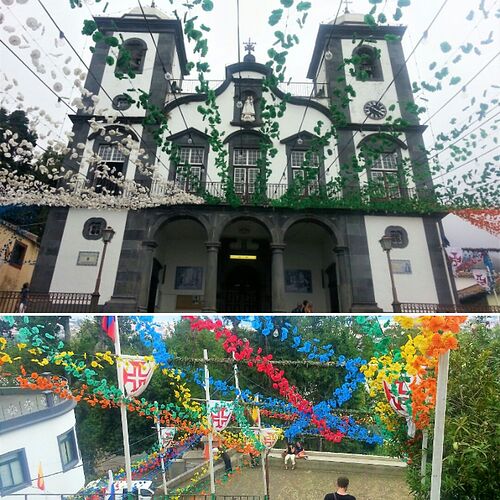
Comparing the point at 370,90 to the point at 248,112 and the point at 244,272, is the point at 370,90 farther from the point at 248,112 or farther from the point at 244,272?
the point at 244,272

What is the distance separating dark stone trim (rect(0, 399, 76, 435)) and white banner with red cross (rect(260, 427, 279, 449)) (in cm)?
152

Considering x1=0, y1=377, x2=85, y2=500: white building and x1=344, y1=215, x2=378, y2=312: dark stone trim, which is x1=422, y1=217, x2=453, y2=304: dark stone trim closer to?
x1=344, y1=215, x2=378, y2=312: dark stone trim

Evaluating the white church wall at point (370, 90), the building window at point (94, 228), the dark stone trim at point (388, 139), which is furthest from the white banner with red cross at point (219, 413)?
the white church wall at point (370, 90)

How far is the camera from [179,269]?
Answer: 11.8 meters

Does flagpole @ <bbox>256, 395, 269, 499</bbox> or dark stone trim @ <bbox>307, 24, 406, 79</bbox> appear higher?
dark stone trim @ <bbox>307, 24, 406, 79</bbox>

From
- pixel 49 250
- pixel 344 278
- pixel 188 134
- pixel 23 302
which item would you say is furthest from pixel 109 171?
pixel 344 278

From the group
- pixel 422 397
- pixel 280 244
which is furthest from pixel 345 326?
pixel 280 244

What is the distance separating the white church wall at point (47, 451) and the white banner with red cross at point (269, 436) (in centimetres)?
139

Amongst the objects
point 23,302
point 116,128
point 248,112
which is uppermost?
point 248,112

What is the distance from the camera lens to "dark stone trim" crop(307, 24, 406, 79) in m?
10.6

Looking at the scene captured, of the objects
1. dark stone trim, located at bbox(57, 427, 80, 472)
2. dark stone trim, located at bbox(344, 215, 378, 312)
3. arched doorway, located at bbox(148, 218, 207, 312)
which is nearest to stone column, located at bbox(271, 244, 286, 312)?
dark stone trim, located at bbox(344, 215, 378, 312)

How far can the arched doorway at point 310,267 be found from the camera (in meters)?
11.2

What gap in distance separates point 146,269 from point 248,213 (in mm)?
3194

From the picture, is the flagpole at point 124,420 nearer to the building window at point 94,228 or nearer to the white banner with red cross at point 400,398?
the white banner with red cross at point 400,398
